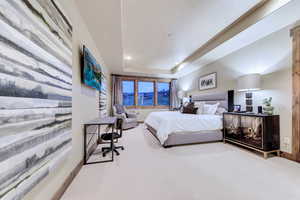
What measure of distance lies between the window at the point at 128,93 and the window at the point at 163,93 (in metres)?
1.47

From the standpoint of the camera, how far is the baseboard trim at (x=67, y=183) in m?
1.22

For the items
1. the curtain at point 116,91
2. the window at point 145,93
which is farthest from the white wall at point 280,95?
the curtain at point 116,91

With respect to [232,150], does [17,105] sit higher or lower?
higher

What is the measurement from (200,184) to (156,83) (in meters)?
5.43

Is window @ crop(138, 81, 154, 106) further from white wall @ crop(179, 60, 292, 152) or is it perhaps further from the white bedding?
white wall @ crop(179, 60, 292, 152)

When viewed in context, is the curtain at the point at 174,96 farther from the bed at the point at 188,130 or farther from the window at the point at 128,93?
the bed at the point at 188,130

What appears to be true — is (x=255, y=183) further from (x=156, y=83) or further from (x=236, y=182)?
(x=156, y=83)

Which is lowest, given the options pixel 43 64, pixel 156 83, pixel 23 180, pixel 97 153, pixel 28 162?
pixel 97 153

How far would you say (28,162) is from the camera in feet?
2.64

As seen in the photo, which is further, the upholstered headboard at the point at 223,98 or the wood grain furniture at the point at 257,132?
the upholstered headboard at the point at 223,98

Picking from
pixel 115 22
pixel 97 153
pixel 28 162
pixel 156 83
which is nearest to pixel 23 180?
pixel 28 162

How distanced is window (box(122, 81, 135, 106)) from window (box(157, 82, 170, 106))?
4.81 ft

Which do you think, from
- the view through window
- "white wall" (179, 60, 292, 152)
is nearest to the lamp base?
"white wall" (179, 60, 292, 152)

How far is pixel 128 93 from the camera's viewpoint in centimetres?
622
